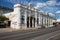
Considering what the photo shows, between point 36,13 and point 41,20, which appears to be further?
point 41,20

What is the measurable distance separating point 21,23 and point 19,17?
2.44 m

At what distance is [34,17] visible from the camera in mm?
68125

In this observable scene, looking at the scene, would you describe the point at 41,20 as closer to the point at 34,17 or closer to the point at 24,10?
the point at 34,17

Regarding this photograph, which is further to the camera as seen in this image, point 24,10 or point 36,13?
point 36,13

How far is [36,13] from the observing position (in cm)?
6931

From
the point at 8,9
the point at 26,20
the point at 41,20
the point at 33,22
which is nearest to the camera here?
the point at 26,20

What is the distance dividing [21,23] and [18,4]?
7.20 m

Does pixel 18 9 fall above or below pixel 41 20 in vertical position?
above

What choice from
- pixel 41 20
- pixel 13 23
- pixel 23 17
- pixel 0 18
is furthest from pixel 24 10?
pixel 41 20

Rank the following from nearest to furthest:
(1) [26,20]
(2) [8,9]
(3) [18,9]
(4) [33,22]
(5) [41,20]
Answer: (3) [18,9]
(1) [26,20]
(4) [33,22]
(5) [41,20]
(2) [8,9]

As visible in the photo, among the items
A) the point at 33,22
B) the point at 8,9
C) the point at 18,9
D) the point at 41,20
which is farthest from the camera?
the point at 8,9

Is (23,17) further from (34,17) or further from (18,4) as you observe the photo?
(34,17)

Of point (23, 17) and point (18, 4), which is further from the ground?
point (18, 4)

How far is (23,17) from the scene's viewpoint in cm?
5778
